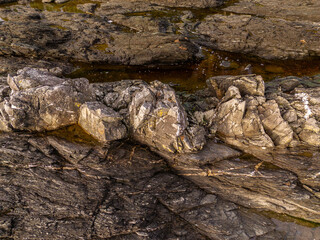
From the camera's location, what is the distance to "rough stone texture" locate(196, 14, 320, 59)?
1659cm

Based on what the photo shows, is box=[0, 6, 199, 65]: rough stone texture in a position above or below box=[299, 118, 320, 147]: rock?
above

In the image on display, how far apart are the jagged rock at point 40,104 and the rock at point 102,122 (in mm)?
655

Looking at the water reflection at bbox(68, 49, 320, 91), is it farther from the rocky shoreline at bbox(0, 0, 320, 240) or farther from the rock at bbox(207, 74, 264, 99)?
the rock at bbox(207, 74, 264, 99)

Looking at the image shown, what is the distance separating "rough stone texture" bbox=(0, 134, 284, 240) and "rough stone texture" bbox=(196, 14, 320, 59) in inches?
491

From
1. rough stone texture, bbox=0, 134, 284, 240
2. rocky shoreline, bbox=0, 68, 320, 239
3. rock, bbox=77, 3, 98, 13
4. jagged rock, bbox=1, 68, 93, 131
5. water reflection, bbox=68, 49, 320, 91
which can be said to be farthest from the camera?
rock, bbox=77, 3, 98, 13

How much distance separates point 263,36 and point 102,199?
1706 centimetres

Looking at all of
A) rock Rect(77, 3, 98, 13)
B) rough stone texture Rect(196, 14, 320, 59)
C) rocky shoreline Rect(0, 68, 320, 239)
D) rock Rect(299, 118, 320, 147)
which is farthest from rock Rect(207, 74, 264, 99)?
rock Rect(77, 3, 98, 13)

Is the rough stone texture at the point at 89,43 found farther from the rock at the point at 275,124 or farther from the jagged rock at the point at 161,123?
the rock at the point at 275,124

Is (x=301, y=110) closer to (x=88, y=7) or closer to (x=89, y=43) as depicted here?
(x=89, y=43)

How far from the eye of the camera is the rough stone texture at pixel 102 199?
697 centimetres

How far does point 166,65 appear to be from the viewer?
15609 millimetres

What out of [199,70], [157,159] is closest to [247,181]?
[157,159]

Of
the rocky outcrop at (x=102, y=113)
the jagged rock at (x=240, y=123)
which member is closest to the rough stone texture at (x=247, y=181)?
the rocky outcrop at (x=102, y=113)

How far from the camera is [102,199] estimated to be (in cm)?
771
